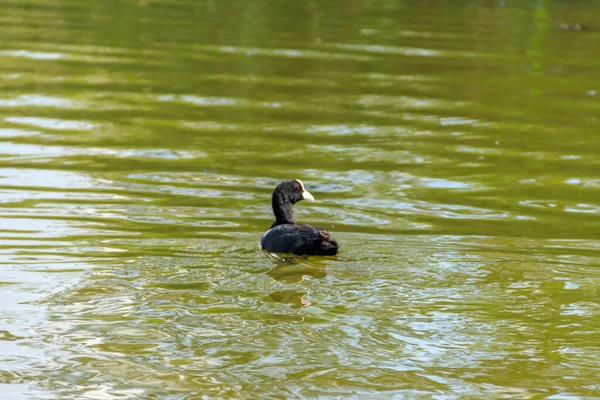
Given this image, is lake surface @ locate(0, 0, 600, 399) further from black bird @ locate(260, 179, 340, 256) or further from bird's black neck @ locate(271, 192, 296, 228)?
bird's black neck @ locate(271, 192, 296, 228)

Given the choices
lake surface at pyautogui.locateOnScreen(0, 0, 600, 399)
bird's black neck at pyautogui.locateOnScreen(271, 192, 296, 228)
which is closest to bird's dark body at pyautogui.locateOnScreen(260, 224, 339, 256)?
lake surface at pyautogui.locateOnScreen(0, 0, 600, 399)

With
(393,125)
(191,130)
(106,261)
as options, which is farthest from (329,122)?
(106,261)

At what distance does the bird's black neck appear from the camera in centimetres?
1030

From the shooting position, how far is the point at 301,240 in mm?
9273

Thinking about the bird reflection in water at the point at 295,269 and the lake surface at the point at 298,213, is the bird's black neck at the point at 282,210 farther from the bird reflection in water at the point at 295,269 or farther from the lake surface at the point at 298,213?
the bird reflection in water at the point at 295,269

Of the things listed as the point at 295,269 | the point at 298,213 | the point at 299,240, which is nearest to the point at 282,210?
the point at 299,240

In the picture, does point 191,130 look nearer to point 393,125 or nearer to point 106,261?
point 393,125

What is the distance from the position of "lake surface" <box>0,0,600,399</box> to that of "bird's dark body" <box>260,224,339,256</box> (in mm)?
165

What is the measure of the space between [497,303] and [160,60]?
14324 millimetres

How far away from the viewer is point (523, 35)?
2681cm

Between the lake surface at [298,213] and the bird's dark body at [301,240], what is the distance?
16 cm

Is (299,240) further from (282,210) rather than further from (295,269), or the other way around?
(282,210)

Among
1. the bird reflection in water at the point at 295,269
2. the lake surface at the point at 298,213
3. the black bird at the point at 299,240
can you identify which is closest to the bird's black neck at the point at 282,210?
the black bird at the point at 299,240

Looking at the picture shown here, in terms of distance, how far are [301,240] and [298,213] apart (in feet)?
8.97
